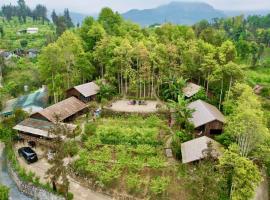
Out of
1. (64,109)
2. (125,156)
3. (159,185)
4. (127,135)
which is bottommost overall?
(159,185)

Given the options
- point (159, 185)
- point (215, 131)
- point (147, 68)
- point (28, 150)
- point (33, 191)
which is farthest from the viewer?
point (147, 68)

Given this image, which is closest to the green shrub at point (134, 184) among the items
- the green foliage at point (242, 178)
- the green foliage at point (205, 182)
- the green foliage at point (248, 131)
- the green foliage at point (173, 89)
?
the green foliage at point (205, 182)

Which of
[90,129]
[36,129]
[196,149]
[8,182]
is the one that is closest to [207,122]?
[196,149]

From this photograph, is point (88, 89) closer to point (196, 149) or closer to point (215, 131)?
point (215, 131)

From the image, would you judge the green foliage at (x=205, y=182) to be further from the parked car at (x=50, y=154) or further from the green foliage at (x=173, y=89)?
the green foliage at (x=173, y=89)

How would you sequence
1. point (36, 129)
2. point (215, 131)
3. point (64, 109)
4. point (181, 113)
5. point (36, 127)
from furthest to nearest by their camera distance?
point (64, 109) → point (181, 113) → point (215, 131) → point (36, 127) → point (36, 129)

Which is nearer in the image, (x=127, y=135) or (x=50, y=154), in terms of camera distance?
(x=50, y=154)
